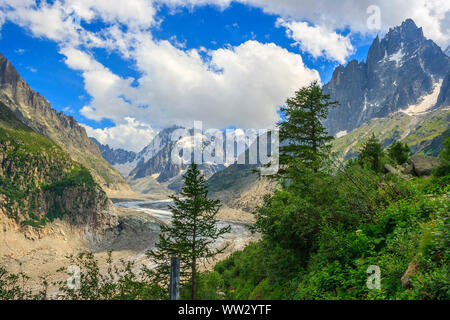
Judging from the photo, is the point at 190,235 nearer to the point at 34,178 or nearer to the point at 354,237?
the point at 354,237

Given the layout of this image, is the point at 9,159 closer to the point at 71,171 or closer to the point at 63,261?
the point at 71,171

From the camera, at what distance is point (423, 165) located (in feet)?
82.2

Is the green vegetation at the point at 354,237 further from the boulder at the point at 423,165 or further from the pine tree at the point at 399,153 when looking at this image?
the pine tree at the point at 399,153

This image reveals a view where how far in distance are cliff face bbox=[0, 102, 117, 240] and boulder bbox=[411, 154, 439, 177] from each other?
110m

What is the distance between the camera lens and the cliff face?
93.2 m

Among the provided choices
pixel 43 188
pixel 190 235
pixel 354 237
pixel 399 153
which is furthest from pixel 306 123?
pixel 43 188

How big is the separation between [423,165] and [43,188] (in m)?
127

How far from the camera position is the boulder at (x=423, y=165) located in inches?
949

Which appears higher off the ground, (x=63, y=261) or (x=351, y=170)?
(x=351, y=170)

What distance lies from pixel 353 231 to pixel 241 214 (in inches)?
7547

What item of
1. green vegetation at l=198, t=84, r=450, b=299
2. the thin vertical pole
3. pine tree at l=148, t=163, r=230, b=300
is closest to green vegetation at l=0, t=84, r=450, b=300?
green vegetation at l=198, t=84, r=450, b=299

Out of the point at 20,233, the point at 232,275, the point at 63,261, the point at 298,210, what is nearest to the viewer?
the point at 298,210
